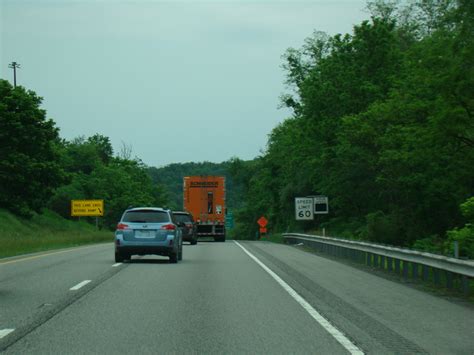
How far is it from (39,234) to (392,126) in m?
27.3

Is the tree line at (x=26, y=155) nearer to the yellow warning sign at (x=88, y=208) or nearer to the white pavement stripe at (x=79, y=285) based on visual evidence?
the yellow warning sign at (x=88, y=208)

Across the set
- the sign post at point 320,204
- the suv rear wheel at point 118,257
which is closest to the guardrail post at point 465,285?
the suv rear wheel at point 118,257

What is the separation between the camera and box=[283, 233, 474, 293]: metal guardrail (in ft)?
45.8

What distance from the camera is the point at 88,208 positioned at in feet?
231

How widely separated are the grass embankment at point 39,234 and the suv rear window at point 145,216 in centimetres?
627

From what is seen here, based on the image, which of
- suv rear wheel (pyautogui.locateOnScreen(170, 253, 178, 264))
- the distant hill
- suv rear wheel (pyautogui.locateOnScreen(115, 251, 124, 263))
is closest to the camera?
suv rear wheel (pyautogui.locateOnScreen(115, 251, 124, 263))

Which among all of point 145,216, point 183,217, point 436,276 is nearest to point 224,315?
point 436,276

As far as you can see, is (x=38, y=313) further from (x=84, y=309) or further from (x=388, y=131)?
(x=388, y=131)

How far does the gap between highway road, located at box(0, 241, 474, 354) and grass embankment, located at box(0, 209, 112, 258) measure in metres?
12.8

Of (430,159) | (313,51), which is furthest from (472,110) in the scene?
(313,51)

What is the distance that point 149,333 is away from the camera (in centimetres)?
900

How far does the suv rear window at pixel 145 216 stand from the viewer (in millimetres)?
22609

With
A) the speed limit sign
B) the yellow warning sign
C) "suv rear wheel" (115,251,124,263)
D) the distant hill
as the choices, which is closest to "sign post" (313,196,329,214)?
the speed limit sign

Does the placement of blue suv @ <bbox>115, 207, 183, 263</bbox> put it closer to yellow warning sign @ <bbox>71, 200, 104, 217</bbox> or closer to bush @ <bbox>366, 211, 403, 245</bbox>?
bush @ <bbox>366, 211, 403, 245</bbox>
